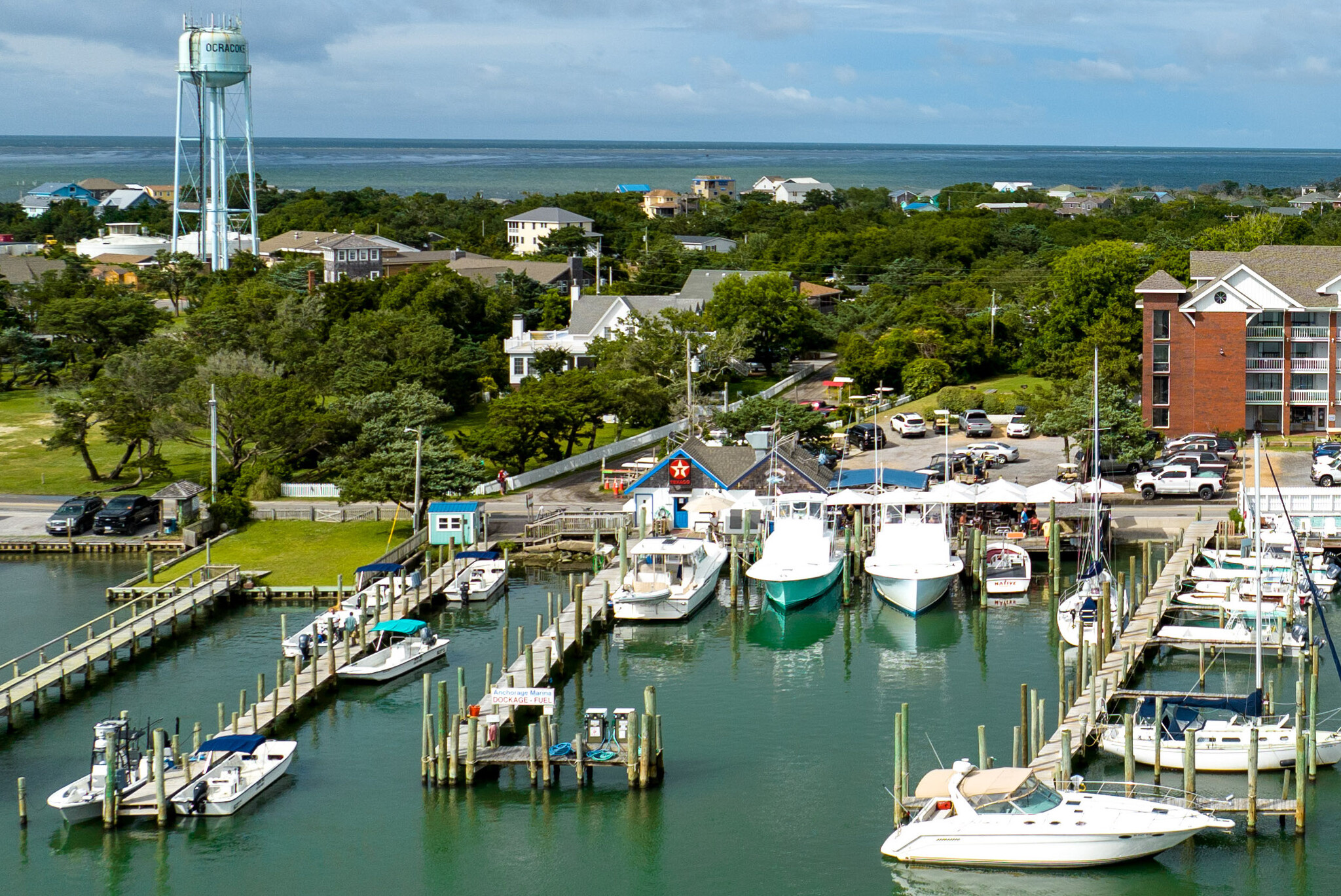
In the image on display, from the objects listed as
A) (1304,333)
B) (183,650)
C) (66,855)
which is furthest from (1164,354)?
(66,855)

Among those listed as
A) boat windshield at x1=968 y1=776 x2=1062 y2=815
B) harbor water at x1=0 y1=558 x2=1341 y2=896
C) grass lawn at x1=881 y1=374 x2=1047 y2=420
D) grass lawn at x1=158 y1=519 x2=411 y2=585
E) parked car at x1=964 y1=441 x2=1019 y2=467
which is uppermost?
grass lawn at x1=881 y1=374 x2=1047 y2=420

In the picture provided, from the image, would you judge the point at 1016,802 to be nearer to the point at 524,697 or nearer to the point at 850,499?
the point at 524,697

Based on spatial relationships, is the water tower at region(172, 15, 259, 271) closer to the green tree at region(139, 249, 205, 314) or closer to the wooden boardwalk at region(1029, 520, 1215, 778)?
the green tree at region(139, 249, 205, 314)

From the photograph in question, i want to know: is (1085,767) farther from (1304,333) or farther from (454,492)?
(1304,333)

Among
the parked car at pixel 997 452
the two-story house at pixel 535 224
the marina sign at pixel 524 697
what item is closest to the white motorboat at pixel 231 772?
the marina sign at pixel 524 697

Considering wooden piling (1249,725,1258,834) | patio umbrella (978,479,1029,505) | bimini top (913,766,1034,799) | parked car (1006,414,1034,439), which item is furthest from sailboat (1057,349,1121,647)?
parked car (1006,414,1034,439)

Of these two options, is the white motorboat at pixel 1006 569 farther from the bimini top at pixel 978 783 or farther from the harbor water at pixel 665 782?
the bimini top at pixel 978 783

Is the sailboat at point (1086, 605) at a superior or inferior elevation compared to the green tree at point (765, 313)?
inferior
